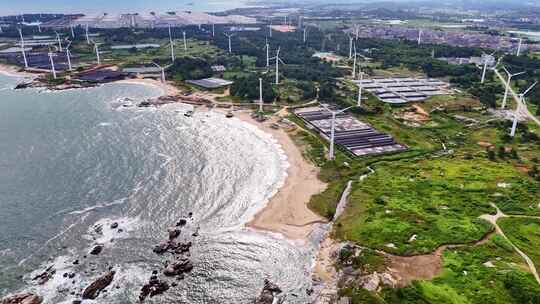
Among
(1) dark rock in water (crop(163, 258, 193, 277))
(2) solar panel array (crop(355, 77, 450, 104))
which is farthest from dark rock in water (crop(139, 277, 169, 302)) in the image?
(2) solar panel array (crop(355, 77, 450, 104))

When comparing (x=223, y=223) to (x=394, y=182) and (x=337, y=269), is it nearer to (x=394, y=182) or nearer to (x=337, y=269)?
(x=337, y=269)

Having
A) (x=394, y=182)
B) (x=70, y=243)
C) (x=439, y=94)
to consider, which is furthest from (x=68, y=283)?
(x=439, y=94)

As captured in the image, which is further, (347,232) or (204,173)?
(204,173)

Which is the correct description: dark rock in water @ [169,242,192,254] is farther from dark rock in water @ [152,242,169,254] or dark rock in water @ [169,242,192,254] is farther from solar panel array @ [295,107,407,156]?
solar panel array @ [295,107,407,156]

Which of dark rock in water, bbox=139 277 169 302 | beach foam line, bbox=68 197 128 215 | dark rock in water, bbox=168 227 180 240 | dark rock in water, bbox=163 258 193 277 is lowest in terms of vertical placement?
dark rock in water, bbox=139 277 169 302

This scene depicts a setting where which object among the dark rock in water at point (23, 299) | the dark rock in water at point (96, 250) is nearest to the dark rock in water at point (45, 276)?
the dark rock in water at point (23, 299)
